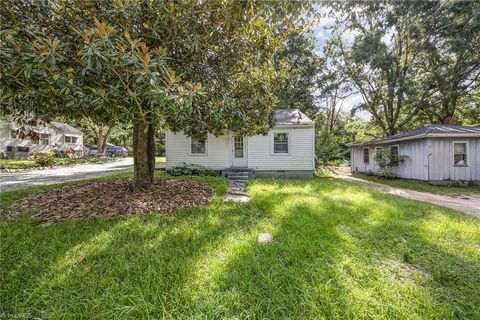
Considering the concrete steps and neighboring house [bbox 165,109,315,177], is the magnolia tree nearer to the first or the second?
the concrete steps

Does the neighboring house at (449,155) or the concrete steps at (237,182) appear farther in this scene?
the neighboring house at (449,155)

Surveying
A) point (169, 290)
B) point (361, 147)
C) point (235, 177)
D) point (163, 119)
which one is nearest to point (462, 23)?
point (361, 147)

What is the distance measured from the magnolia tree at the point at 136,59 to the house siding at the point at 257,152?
5383mm

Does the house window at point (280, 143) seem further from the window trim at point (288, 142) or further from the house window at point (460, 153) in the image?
the house window at point (460, 153)

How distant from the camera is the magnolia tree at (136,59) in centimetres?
265

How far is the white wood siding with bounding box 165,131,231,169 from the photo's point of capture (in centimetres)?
1097

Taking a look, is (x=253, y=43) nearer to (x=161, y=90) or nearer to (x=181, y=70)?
(x=181, y=70)

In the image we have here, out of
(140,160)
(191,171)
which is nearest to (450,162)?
(191,171)

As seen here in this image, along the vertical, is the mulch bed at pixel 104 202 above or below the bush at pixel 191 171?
below

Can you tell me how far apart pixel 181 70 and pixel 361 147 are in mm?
15971

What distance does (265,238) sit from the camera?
3.28m

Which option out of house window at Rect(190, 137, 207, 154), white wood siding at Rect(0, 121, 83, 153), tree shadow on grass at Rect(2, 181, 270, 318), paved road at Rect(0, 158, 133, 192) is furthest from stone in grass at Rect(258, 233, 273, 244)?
white wood siding at Rect(0, 121, 83, 153)

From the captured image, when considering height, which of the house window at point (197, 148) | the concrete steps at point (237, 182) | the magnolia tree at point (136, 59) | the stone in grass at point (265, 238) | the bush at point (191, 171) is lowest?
the stone in grass at point (265, 238)

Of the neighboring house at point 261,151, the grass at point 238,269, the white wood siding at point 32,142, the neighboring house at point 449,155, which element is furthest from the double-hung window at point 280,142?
the white wood siding at point 32,142
